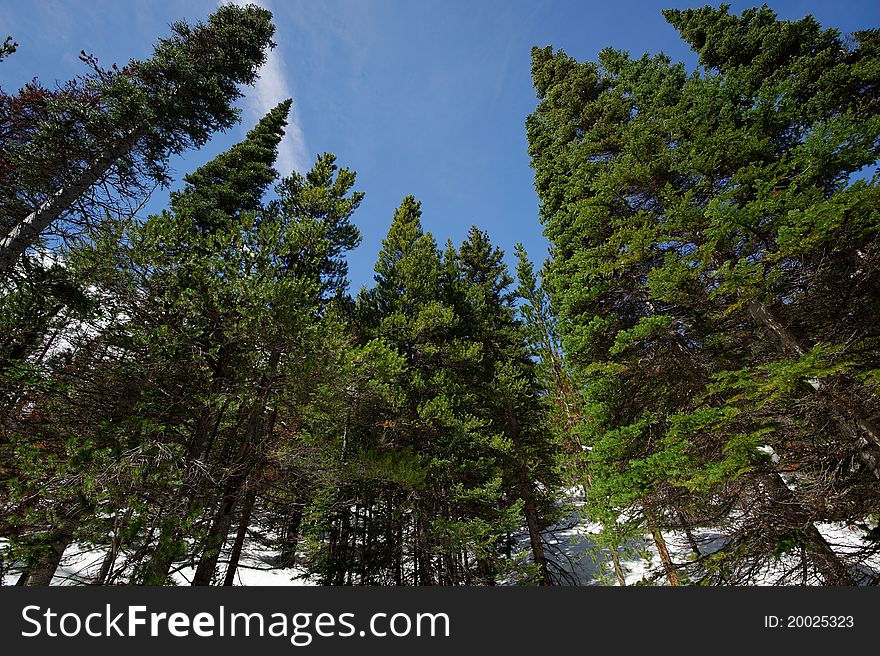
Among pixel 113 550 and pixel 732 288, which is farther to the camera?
pixel 732 288

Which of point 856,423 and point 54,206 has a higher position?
point 54,206

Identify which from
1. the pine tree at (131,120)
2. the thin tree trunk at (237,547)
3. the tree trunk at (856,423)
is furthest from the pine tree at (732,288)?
the pine tree at (131,120)

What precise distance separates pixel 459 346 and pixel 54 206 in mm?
9639

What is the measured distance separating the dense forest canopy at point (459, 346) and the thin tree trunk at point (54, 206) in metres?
0.05

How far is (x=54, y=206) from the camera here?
21.1 feet

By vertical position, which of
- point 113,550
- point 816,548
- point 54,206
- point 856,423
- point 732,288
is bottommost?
point 816,548

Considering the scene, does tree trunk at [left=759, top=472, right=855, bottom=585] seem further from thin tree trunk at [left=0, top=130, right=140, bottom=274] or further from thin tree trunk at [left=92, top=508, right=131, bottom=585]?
thin tree trunk at [left=0, top=130, right=140, bottom=274]

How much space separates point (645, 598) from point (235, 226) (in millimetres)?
10029

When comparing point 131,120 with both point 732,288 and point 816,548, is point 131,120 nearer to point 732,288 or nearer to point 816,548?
point 732,288

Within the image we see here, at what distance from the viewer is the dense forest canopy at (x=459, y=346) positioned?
5117 millimetres

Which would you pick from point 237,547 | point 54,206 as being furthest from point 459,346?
point 54,206

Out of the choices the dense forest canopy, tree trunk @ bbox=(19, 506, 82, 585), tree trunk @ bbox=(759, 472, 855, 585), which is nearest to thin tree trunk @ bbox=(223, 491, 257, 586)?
the dense forest canopy

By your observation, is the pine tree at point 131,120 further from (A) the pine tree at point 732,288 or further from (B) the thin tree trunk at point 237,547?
(A) the pine tree at point 732,288

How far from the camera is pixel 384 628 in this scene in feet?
13.0
